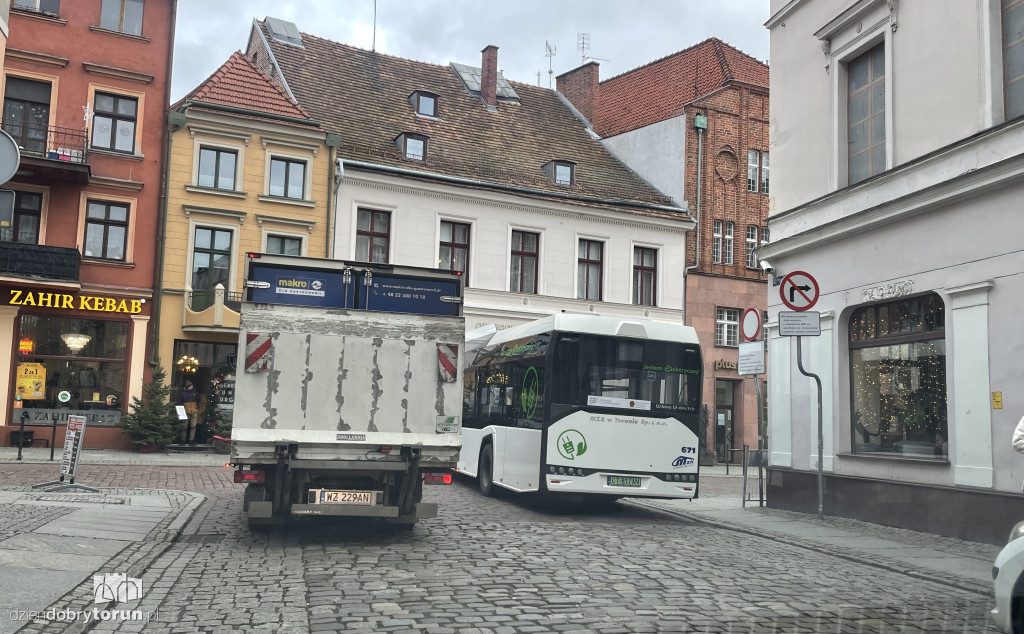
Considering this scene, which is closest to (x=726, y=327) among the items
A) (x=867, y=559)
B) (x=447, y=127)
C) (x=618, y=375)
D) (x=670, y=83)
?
(x=670, y=83)

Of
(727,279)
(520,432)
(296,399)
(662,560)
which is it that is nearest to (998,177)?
(662,560)

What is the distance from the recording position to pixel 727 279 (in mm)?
35719

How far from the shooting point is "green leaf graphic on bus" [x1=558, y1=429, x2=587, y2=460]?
13.9 m

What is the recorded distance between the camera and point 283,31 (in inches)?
1409

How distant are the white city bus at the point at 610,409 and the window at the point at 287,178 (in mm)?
16206

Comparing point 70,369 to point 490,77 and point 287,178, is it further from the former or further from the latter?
point 490,77

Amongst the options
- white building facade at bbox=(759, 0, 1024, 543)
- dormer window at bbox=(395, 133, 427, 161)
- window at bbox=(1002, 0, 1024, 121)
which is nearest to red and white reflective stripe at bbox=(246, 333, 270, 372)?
white building facade at bbox=(759, 0, 1024, 543)

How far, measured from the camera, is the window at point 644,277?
34344mm

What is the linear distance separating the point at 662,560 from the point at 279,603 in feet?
14.0

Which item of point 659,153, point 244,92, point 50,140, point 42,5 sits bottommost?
point 50,140

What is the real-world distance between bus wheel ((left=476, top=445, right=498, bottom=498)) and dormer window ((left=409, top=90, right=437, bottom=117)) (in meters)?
20.4

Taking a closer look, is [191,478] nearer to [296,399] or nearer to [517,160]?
[296,399]

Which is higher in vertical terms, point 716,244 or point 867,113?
point 716,244

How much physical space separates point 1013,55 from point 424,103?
25.4 meters
